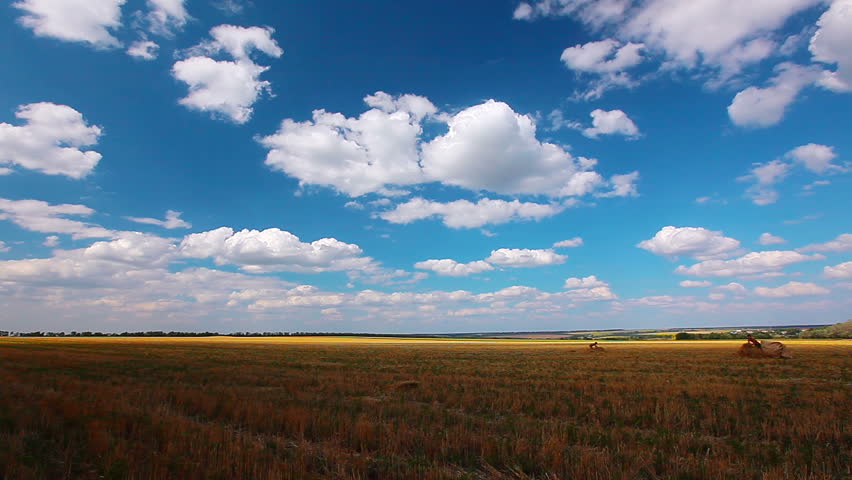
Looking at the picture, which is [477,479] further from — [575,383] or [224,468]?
[575,383]

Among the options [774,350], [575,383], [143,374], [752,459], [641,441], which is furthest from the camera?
[774,350]

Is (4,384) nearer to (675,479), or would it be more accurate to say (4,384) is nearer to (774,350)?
(675,479)

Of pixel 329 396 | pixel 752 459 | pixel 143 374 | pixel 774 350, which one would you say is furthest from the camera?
pixel 774 350

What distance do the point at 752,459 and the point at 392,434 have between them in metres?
6.82

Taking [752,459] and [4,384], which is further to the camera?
[4,384]

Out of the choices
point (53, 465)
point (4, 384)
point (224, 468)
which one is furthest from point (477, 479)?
point (4, 384)

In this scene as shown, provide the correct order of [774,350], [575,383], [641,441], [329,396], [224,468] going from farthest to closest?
[774,350] < [575,383] < [329,396] < [641,441] < [224,468]

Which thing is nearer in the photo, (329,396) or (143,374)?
(329,396)

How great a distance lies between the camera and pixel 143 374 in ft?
74.2

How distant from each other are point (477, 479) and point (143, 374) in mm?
21639

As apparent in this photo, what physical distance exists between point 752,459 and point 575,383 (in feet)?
39.1

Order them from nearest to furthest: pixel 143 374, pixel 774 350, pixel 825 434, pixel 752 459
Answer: pixel 752 459 → pixel 825 434 → pixel 143 374 → pixel 774 350

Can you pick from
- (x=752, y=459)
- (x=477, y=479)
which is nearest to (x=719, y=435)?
(x=752, y=459)

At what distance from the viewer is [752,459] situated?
8344 mm
